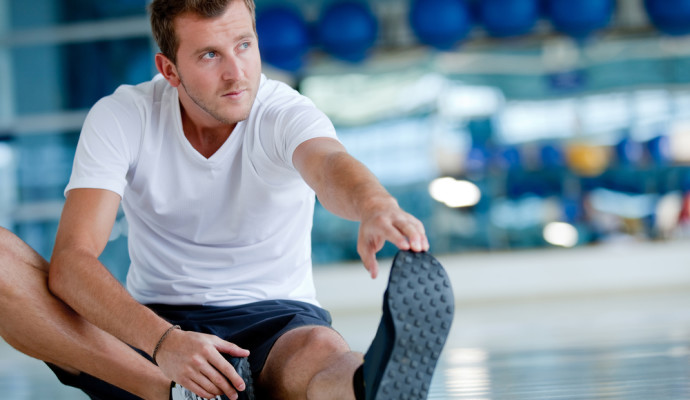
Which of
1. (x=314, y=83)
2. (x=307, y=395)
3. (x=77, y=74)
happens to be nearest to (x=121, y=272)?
(x=77, y=74)

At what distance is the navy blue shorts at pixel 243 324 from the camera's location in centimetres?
149

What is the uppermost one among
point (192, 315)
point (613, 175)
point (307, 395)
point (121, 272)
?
point (613, 175)

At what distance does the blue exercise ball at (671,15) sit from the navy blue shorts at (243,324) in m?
3.69

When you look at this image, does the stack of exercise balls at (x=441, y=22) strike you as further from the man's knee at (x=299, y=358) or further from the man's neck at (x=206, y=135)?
the man's knee at (x=299, y=358)

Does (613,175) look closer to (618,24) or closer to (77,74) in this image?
(618,24)

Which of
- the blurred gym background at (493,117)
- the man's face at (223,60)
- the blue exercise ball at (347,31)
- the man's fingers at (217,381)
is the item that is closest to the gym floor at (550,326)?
the blurred gym background at (493,117)

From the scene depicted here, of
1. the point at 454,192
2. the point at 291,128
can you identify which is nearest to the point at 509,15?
the point at 454,192

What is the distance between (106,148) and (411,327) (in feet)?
2.51

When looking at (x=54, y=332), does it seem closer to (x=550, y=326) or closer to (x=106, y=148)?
(x=106, y=148)

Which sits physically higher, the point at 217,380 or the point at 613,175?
the point at 613,175

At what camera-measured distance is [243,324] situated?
1.54 meters

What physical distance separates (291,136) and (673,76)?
5.74 m

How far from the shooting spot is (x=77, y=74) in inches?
217

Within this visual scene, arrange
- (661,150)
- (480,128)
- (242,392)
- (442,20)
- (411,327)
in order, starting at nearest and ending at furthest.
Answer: (411,327), (242,392), (442,20), (661,150), (480,128)
